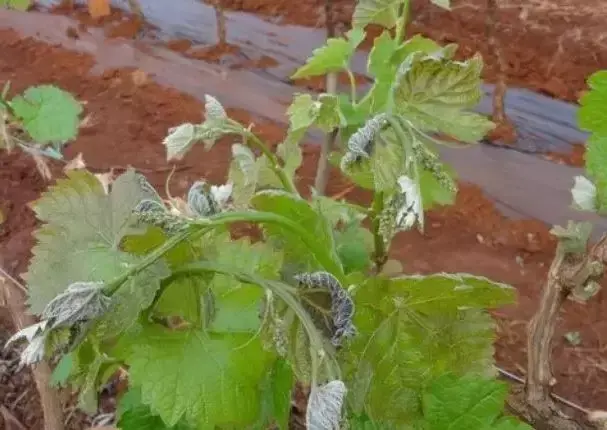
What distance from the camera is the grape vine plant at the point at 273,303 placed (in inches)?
25.2

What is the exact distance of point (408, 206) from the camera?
668mm

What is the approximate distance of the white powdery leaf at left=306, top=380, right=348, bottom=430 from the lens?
0.59 m

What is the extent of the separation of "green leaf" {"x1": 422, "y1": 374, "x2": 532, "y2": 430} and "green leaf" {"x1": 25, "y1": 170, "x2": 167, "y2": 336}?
0.31 metres

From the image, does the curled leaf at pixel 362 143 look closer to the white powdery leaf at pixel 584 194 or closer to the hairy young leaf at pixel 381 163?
the hairy young leaf at pixel 381 163

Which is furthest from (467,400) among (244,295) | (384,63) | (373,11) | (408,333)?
(373,11)

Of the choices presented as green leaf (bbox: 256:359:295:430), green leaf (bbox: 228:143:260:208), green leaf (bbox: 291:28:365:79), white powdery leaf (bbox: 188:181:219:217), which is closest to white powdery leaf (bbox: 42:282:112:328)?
white powdery leaf (bbox: 188:181:219:217)

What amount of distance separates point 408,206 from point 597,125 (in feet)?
1.00

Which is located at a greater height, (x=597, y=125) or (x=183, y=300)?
(x=597, y=125)

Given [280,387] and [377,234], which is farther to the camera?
[377,234]

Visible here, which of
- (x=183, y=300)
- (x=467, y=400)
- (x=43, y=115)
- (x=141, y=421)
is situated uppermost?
(x=183, y=300)

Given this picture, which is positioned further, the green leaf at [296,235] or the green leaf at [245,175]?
the green leaf at [245,175]

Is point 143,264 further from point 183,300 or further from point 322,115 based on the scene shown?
point 322,115

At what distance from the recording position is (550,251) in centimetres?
187

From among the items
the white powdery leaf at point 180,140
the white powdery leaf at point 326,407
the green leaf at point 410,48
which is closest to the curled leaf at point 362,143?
the white powdery leaf at point 326,407
